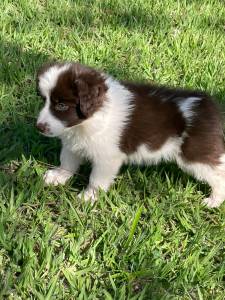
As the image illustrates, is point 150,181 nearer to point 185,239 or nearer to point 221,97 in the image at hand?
point 185,239

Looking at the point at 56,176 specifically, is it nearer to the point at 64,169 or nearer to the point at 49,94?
the point at 64,169

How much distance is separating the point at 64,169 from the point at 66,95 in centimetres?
90

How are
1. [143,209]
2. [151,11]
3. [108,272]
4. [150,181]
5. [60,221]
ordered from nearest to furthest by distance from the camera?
[108,272] → [60,221] → [143,209] → [150,181] → [151,11]

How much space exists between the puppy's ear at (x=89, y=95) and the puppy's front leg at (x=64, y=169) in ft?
2.04

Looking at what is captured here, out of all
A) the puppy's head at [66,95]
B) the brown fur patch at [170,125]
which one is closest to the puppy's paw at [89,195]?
the brown fur patch at [170,125]

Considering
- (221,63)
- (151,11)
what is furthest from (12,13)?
(221,63)

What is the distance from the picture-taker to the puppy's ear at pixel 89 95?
329 cm

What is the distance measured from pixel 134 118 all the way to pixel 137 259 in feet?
3.36

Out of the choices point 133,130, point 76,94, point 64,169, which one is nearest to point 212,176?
point 133,130

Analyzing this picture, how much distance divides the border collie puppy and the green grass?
0.66 ft

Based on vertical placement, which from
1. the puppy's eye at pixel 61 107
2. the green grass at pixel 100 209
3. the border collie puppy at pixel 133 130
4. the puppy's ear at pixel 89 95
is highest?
the puppy's ear at pixel 89 95

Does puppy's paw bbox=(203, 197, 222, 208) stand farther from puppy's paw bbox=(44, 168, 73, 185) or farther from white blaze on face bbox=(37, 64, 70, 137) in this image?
white blaze on face bbox=(37, 64, 70, 137)

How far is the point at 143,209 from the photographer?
384cm

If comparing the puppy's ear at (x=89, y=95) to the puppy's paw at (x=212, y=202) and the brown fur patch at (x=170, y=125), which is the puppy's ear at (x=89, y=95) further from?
the puppy's paw at (x=212, y=202)
